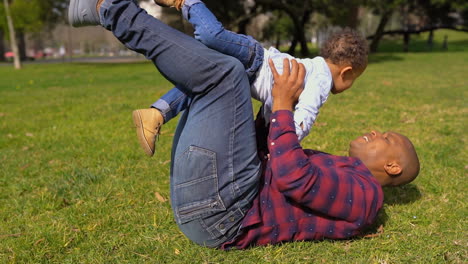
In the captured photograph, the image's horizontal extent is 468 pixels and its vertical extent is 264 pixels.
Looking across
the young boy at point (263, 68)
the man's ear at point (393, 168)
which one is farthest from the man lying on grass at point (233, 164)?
the man's ear at point (393, 168)

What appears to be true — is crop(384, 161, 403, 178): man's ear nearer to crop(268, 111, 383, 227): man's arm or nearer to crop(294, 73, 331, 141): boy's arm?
crop(268, 111, 383, 227): man's arm

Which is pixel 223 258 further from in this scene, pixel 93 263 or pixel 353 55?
pixel 353 55

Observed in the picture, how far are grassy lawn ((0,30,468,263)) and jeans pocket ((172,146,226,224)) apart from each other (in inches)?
14.1

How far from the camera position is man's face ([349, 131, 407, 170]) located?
286 cm

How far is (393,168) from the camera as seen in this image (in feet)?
9.34

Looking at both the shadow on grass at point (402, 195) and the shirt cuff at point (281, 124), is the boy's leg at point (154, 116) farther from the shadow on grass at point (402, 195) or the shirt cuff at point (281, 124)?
the shadow on grass at point (402, 195)

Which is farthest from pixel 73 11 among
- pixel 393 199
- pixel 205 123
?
pixel 393 199

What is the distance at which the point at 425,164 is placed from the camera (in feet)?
14.7

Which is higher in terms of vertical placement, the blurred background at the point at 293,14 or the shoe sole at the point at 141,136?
the shoe sole at the point at 141,136

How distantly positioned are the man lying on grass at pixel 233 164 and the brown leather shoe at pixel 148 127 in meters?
0.03

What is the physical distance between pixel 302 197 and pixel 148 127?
3.48ft

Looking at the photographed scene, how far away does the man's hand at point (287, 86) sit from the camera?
2.59 metres

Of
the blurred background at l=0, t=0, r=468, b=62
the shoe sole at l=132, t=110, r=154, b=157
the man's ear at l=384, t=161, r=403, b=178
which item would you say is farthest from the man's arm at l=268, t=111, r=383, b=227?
the blurred background at l=0, t=0, r=468, b=62

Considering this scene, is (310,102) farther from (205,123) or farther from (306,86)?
(205,123)
